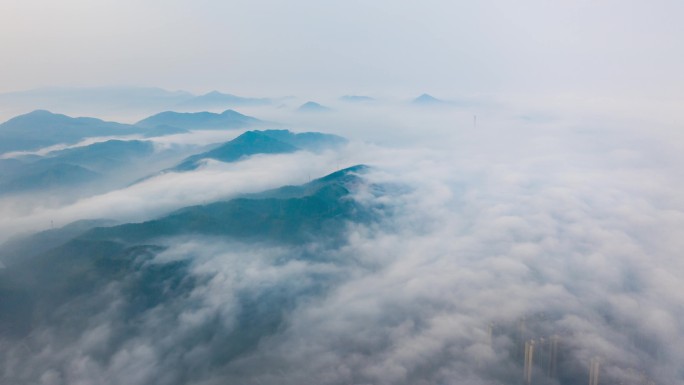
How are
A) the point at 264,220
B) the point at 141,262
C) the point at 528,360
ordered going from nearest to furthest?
the point at 528,360, the point at 141,262, the point at 264,220

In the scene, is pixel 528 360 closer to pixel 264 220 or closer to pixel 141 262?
pixel 264 220

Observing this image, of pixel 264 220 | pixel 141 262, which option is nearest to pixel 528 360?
pixel 264 220

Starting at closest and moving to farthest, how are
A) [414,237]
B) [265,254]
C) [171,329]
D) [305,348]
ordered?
[305,348], [171,329], [265,254], [414,237]

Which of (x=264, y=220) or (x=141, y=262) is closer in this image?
(x=141, y=262)

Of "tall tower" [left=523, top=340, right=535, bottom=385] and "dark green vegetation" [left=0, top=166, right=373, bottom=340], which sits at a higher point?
"dark green vegetation" [left=0, top=166, right=373, bottom=340]

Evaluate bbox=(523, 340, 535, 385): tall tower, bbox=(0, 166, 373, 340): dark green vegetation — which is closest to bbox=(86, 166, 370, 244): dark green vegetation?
bbox=(0, 166, 373, 340): dark green vegetation

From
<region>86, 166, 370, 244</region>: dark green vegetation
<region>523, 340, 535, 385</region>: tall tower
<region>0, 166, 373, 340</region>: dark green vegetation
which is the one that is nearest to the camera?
<region>523, 340, 535, 385</region>: tall tower

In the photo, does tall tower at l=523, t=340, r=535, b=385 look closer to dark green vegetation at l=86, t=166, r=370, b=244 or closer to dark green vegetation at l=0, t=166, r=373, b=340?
dark green vegetation at l=0, t=166, r=373, b=340

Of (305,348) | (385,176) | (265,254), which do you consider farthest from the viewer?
(385,176)

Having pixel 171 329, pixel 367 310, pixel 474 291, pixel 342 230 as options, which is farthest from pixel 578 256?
pixel 171 329

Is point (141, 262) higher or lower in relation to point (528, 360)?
higher

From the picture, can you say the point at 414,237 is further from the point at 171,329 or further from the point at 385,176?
the point at 171,329
